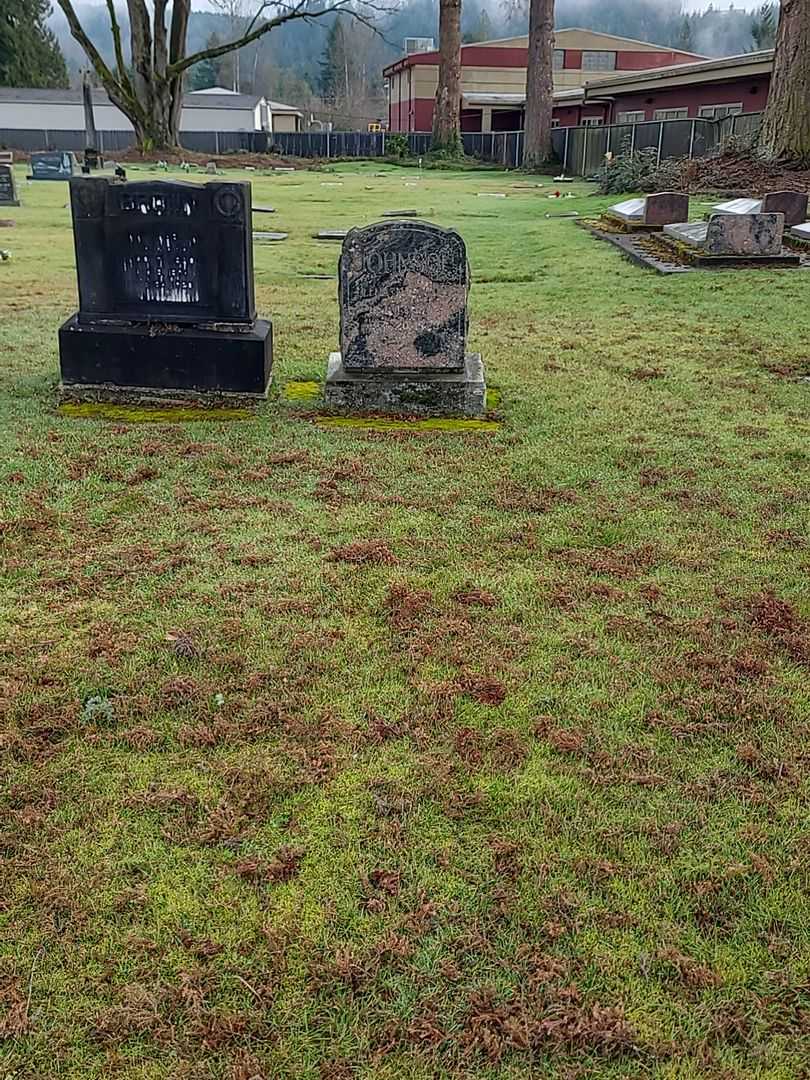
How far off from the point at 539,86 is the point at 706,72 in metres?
5.74

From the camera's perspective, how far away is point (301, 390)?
6.61 metres

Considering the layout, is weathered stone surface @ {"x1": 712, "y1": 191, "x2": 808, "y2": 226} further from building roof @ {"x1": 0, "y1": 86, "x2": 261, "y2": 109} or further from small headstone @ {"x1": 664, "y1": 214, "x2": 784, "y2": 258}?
building roof @ {"x1": 0, "y1": 86, "x2": 261, "y2": 109}

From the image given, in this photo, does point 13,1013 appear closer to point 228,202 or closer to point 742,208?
point 228,202

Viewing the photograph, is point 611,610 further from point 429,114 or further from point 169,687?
point 429,114

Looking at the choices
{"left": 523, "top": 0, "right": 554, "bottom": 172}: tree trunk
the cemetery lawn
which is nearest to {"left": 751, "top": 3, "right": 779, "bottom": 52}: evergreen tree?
{"left": 523, "top": 0, "right": 554, "bottom": 172}: tree trunk

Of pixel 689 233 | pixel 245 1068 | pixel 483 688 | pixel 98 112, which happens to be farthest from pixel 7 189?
pixel 98 112

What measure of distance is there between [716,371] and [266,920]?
621 cm

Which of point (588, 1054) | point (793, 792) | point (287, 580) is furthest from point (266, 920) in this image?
point (287, 580)

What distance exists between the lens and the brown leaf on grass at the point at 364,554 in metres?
4.06

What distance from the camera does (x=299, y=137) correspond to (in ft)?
148

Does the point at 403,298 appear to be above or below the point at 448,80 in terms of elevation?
below

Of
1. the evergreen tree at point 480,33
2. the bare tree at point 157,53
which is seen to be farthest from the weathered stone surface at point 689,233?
the evergreen tree at point 480,33

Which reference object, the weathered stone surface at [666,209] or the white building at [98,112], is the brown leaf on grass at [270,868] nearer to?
the weathered stone surface at [666,209]

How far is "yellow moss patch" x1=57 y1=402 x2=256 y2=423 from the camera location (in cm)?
604
